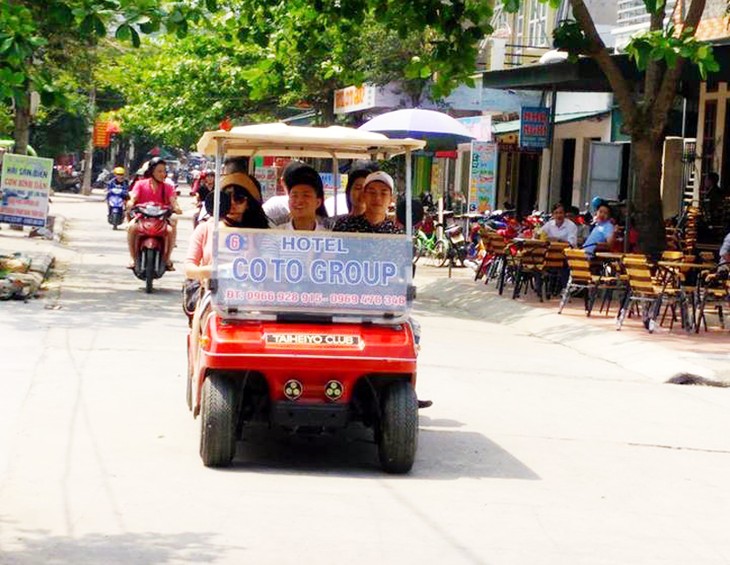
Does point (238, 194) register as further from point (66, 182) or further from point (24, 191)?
point (66, 182)

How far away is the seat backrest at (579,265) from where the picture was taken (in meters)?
18.6

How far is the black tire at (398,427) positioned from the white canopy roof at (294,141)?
5.04 ft

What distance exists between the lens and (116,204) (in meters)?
38.1

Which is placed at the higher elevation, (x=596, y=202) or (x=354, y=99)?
(x=354, y=99)

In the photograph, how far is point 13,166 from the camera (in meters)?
24.4

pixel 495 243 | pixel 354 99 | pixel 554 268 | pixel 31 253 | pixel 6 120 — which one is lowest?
pixel 31 253

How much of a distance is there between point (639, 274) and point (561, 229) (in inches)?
184

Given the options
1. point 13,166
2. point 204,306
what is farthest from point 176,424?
point 13,166

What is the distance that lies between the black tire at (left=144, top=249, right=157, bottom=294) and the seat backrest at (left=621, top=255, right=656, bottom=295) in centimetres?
603

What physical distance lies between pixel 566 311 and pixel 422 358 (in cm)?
583

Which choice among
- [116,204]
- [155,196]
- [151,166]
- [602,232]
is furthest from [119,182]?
[602,232]

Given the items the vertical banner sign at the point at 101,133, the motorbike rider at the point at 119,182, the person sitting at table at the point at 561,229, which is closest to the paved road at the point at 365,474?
the person sitting at table at the point at 561,229

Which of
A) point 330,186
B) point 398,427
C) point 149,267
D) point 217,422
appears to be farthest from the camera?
point 330,186

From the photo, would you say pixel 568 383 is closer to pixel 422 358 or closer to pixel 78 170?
pixel 422 358
